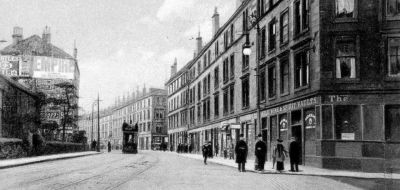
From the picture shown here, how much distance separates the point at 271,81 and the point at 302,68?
5.81 m

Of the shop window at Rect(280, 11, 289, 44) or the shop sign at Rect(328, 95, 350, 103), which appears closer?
the shop sign at Rect(328, 95, 350, 103)

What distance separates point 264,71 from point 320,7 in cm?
975

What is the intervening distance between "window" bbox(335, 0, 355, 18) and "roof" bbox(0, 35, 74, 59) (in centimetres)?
5072

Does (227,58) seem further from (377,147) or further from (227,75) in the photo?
(377,147)

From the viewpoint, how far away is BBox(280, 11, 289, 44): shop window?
27719mm

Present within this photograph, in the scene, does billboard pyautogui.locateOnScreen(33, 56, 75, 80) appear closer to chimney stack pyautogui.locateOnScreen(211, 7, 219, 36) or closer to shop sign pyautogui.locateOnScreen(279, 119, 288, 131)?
chimney stack pyautogui.locateOnScreen(211, 7, 219, 36)

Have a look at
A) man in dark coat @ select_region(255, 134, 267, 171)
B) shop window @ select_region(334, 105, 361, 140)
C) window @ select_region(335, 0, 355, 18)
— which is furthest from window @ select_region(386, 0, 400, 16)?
man in dark coat @ select_region(255, 134, 267, 171)

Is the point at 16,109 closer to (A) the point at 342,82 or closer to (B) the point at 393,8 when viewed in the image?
(A) the point at 342,82

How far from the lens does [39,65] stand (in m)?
64.5

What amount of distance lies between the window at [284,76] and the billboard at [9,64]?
44.2 meters

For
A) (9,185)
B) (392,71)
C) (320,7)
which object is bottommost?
(9,185)

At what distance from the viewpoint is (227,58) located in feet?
146

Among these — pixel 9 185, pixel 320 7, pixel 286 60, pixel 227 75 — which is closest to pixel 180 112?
pixel 227 75

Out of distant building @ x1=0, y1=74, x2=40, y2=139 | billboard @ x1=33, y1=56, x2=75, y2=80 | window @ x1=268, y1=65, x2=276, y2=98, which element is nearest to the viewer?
window @ x1=268, y1=65, x2=276, y2=98
